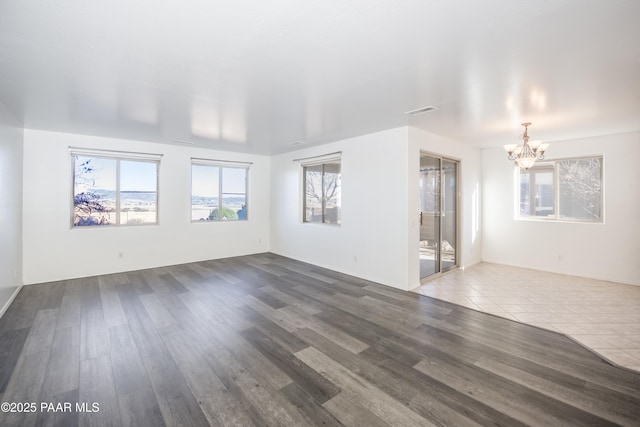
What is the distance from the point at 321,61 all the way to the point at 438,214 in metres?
3.70

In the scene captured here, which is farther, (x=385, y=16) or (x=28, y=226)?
(x=28, y=226)

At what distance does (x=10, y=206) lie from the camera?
370 centimetres

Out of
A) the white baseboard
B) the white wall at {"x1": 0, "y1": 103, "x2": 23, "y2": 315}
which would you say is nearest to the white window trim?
the white wall at {"x1": 0, "y1": 103, "x2": 23, "y2": 315}

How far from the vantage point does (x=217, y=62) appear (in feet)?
7.38

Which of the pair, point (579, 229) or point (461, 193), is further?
point (461, 193)

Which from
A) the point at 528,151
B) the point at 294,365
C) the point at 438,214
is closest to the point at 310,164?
the point at 438,214

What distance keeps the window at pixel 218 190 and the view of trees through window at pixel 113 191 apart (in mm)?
802

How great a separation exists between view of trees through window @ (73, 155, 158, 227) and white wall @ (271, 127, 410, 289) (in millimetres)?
2963

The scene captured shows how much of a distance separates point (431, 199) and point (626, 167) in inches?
121

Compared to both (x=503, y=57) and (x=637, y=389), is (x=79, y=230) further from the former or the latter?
(x=637, y=389)

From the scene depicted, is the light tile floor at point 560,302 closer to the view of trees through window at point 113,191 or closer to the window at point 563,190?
the window at point 563,190

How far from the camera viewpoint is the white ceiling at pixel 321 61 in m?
1.65

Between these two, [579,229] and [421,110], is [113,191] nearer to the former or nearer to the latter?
[421,110]

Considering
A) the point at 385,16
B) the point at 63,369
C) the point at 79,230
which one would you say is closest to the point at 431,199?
Answer: the point at 385,16
